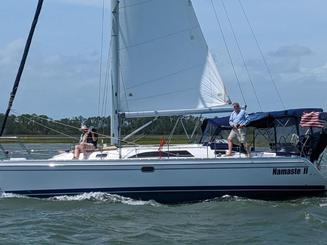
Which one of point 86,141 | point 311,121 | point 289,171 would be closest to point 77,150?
point 86,141

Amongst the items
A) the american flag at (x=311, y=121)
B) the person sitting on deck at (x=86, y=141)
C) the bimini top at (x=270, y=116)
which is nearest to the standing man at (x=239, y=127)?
the bimini top at (x=270, y=116)

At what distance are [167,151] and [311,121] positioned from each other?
13.5ft

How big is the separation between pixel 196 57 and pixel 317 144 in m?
4.27

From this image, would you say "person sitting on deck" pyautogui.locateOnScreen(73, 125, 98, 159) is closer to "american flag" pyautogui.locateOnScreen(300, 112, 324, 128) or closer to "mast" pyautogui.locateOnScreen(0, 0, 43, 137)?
"mast" pyautogui.locateOnScreen(0, 0, 43, 137)

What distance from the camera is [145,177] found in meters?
19.1

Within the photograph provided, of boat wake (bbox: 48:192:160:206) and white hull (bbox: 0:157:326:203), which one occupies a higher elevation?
white hull (bbox: 0:157:326:203)

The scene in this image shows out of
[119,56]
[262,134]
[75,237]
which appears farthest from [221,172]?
[75,237]

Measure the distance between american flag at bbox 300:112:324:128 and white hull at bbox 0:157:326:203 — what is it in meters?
1.42

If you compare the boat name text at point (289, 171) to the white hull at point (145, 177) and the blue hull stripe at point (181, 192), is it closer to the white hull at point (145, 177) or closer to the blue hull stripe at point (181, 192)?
the white hull at point (145, 177)

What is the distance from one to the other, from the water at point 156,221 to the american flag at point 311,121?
205 centimetres

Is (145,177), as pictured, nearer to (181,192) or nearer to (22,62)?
(181,192)

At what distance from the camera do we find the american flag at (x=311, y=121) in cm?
1995

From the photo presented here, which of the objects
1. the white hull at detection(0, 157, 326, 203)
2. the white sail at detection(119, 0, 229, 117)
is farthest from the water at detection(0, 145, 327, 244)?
the white sail at detection(119, 0, 229, 117)

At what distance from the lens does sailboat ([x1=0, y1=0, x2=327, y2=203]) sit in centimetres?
1909
